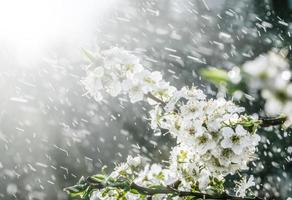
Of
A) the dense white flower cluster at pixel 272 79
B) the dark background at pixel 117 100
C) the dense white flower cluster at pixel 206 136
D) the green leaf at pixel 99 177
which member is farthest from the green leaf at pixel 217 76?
the dark background at pixel 117 100

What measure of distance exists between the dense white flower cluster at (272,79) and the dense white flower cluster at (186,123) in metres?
1.02

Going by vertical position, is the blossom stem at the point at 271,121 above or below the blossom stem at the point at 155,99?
above

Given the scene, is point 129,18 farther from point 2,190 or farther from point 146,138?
point 2,190

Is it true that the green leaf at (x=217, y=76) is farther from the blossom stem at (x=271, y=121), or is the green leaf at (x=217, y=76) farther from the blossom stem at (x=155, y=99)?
the blossom stem at (x=155, y=99)

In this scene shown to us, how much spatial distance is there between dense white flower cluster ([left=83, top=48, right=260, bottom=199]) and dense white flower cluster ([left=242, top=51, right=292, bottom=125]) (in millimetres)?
1019

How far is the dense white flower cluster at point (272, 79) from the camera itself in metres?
0.67

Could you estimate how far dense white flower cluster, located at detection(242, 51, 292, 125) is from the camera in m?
0.67

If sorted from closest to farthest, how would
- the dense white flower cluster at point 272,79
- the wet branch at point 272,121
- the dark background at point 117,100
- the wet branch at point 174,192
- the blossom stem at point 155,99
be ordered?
1. the dense white flower cluster at point 272,79
2. the wet branch at point 272,121
3. the wet branch at point 174,192
4. the blossom stem at point 155,99
5. the dark background at point 117,100

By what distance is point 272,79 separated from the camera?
0.68 meters

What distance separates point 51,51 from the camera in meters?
13.6

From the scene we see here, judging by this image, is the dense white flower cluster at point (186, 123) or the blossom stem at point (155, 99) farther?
the blossom stem at point (155, 99)

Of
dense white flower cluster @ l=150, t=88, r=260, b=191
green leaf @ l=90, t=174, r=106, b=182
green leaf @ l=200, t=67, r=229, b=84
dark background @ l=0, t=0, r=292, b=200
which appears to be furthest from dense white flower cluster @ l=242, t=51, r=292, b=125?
dark background @ l=0, t=0, r=292, b=200

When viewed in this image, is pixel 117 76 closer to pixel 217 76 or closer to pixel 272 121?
pixel 272 121

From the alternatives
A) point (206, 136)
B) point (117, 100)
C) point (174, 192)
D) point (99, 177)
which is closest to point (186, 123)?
point (206, 136)
